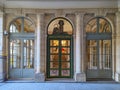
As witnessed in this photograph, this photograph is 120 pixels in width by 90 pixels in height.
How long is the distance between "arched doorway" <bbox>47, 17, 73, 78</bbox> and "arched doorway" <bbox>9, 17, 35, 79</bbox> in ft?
3.30

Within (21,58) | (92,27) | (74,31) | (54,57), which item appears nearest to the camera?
(74,31)

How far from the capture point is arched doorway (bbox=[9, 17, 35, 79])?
13656 mm

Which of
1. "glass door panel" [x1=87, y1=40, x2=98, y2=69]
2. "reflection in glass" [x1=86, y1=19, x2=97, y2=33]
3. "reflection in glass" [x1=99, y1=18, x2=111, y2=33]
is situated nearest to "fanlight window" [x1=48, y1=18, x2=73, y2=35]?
"reflection in glass" [x1=86, y1=19, x2=97, y2=33]

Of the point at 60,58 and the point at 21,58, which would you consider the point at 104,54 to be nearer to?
the point at 60,58

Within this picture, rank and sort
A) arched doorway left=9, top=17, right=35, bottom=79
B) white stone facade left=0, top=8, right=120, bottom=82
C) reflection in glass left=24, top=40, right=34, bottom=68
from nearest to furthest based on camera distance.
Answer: white stone facade left=0, top=8, right=120, bottom=82 < arched doorway left=9, top=17, right=35, bottom=79 < reflection in glass left=24, top=40, right=34, bottom=68

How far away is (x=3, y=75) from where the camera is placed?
13.1 m

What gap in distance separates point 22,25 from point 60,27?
2116 mm

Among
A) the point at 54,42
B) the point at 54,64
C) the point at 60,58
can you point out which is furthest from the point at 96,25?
the point at 54,64

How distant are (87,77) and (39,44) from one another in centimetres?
322

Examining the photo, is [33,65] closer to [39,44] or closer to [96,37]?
[39,44]

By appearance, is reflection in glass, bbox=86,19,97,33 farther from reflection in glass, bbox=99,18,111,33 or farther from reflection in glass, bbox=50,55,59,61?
reflection in glass, bbox=50,55,59,61

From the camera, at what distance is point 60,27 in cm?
1377

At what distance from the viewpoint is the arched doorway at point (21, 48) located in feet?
44.8

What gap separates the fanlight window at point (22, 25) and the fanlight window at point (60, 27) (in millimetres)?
1022
